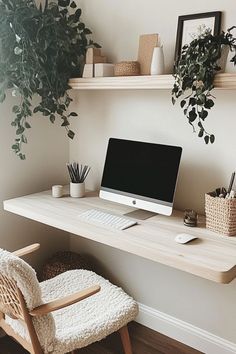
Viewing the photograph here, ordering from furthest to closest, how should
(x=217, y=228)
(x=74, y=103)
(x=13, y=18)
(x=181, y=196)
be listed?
(x=74, y=103) < (x=181, y=196) < (x=13, y=18) < (x=217, y=228)

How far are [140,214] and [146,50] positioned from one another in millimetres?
882

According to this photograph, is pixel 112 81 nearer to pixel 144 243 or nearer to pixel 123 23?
pixel 123 23

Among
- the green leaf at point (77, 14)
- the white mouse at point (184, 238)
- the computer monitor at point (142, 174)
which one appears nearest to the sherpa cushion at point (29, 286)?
the white mouse at point (184, 238)

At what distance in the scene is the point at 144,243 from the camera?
174 cm

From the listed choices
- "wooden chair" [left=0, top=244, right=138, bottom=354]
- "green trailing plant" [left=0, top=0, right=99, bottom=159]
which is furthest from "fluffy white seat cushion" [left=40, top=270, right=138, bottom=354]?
"green trailing plant" [left=0, top=0, right=99, bottom=159]

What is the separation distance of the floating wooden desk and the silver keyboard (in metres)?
0.04

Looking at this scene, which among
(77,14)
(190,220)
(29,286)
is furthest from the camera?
(77,14)

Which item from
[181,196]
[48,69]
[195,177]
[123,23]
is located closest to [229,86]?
[195,177]

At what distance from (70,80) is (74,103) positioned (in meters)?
0.34

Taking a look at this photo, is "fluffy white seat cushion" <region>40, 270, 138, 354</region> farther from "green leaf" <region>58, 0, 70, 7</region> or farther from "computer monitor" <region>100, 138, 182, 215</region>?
"green leaf" <region>58, 0, 70, 7</region>

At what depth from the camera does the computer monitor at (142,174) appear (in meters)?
1.99

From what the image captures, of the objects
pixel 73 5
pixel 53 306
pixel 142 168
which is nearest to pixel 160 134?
pixel 142 168

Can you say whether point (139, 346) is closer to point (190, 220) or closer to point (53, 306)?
point (190, 220)

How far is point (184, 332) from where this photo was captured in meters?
2.31
